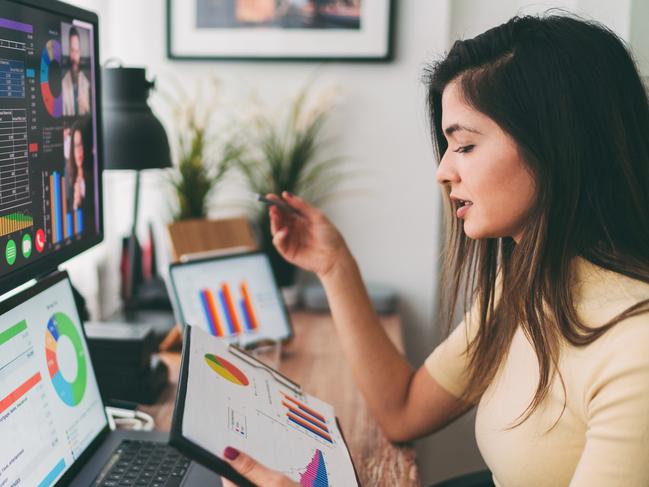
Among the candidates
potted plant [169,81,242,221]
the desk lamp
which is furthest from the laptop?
potted plant [169,81,242,221]

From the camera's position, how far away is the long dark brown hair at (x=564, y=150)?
90cm

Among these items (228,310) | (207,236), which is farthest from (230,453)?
(207,236)

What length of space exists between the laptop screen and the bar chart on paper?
0.48 m

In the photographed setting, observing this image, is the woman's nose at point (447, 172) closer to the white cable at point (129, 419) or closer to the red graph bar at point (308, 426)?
the red graph bar at point (308, 426)

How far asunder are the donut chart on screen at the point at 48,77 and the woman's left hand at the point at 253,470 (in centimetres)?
55

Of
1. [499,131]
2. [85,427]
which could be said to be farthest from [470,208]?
[85,427]

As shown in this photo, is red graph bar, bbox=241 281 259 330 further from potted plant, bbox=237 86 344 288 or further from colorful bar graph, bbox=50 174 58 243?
colorful bar graph, bbox=50 174 58 243

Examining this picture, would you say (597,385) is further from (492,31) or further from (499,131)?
(492,31)

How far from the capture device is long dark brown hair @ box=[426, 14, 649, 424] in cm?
90

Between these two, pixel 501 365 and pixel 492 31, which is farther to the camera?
pixel 501 365

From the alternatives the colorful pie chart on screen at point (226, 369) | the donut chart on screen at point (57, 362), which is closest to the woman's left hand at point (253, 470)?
the colorful pie chart on screen at point (226, 369)

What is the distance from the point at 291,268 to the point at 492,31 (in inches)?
46.8

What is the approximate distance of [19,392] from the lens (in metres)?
0.84

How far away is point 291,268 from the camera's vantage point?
6.77 feet
